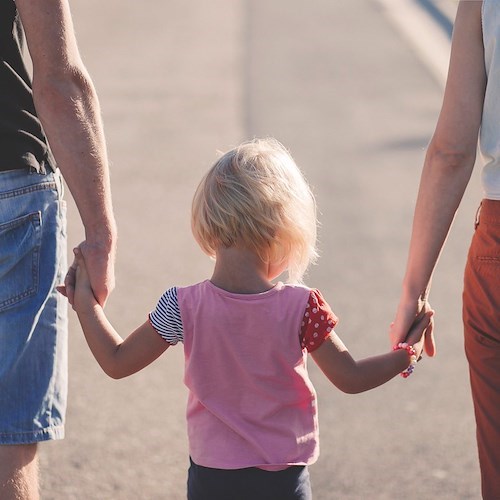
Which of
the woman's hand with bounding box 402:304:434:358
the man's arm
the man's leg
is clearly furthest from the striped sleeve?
the woman's hand with bounding box 402:304:434:358

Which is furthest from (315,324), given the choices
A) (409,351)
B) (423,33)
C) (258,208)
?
(423,33)

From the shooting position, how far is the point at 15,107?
113 inches

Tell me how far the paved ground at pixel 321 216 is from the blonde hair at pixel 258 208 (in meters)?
1.78

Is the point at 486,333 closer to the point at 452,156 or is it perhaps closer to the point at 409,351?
the point at 409,351

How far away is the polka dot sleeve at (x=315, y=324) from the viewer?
262 centimetres

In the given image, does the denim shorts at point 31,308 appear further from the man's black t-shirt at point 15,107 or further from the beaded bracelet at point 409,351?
the beaded bracelet at point 409,351

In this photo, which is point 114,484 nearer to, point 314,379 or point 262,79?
point 314,379

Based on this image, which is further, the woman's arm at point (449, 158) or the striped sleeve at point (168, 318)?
the woman's arm at point (449, 158)

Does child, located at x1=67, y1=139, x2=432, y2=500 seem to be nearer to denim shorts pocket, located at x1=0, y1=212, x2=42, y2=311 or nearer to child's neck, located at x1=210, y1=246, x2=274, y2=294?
child's neck, located at x1=210, y1=246, x2=274, y2=294

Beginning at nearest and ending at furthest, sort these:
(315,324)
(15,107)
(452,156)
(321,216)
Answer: (315,324)
(15,107)
(452,156)
(321,216)

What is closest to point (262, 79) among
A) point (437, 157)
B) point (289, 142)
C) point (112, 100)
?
point (112, 100)

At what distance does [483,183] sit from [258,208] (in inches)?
25.0

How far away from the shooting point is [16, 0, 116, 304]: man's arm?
276 cm

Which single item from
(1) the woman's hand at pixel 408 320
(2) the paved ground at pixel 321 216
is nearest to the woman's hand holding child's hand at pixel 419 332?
(1) the woman's hand at pixel 408 320
